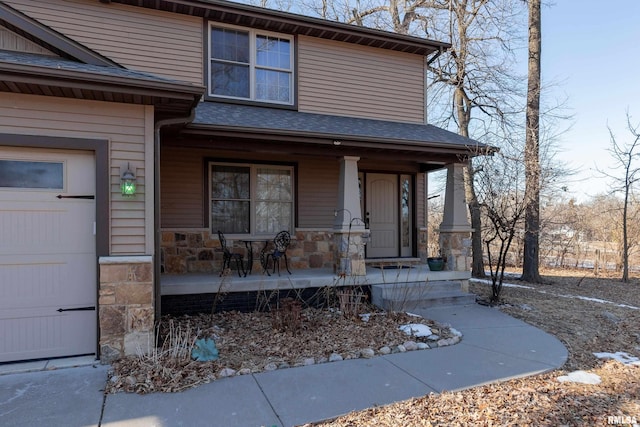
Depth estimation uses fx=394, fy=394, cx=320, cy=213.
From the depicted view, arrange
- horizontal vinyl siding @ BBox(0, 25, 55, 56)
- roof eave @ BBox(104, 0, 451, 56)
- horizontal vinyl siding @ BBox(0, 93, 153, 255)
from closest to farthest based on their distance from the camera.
A: horizontal vinyl siding @ BBox(0, 93, 153, 255) < horizontal vinyl siding @ BBox(0, 25, 55, 56) < roof eave @ BBox(104, 0, 451, 56)

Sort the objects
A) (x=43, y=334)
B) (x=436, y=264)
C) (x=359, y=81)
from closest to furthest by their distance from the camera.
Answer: (x=43, y=334), (x=436, y=264), (x=359, y=81)

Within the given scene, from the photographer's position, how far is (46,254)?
4.04 meters

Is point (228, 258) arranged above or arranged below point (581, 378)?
above

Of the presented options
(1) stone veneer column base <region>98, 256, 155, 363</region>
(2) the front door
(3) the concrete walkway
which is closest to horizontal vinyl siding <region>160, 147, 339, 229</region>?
(2) the front door

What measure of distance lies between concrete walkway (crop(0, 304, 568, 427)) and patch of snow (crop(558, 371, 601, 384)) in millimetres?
190

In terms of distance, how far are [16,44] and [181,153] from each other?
2891mm

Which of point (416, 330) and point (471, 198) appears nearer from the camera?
point (416, 330)

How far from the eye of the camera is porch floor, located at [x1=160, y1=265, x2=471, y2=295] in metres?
5.79

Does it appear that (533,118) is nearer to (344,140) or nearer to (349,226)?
(344,140)

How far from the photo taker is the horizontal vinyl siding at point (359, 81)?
25.9ft

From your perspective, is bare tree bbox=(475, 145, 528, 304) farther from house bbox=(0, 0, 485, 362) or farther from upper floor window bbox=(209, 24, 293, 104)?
upper floor window bbox=(209, 24, 293, 104)

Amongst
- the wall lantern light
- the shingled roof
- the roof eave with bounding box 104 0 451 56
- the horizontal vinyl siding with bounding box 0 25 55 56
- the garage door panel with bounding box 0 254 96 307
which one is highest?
the roof eave with bounding box 104 0 451 56

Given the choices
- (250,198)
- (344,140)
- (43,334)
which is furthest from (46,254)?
(344,140)

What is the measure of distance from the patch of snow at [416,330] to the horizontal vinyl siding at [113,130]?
10.7 ft
